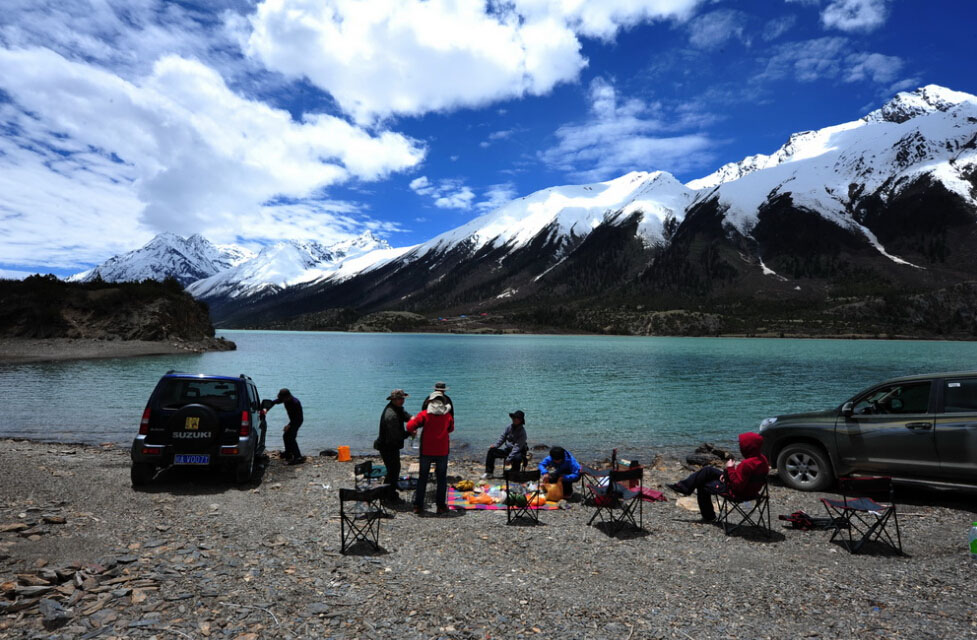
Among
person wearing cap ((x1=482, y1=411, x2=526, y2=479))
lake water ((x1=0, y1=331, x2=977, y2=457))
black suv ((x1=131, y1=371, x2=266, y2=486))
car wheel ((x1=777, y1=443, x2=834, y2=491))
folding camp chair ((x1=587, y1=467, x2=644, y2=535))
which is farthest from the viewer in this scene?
lake water ((x1=0, y1=331, x2=977, y2=457))

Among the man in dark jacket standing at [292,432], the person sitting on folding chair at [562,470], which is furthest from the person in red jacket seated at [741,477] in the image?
the man in dark jacket standing at [292,432]

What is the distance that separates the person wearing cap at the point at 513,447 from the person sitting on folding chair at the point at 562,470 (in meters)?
1.14

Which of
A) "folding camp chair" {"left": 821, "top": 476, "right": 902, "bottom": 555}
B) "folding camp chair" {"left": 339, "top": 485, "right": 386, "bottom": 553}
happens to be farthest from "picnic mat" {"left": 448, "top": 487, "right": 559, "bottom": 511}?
"folding camp chair" {"left": 821, "top": 476, "right": 902, "bottom": 555}

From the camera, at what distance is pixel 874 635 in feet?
17.4

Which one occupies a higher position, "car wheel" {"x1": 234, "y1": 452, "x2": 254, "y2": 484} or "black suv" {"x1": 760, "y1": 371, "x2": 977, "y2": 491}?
"black suv" {"x1": 760, "y1": 371, "x2": 977, "y2": 491}

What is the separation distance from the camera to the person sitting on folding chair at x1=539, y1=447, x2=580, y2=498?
38.1 ft

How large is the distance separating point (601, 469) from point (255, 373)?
4510 centimetres

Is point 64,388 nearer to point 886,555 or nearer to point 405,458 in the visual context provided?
point 405,458

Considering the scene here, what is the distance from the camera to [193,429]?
1103 centimetres

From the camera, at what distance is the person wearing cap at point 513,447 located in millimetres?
13375

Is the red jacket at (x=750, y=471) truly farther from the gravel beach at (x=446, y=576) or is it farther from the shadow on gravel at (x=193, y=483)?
the shadow on gravel at (x=193, y=483)

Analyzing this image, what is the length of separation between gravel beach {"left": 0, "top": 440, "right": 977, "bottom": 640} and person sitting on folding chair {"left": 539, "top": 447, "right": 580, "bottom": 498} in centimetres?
93

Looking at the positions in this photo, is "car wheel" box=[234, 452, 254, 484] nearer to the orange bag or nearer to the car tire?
the car tire

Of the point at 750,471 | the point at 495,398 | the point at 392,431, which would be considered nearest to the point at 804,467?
the point at 750,471
